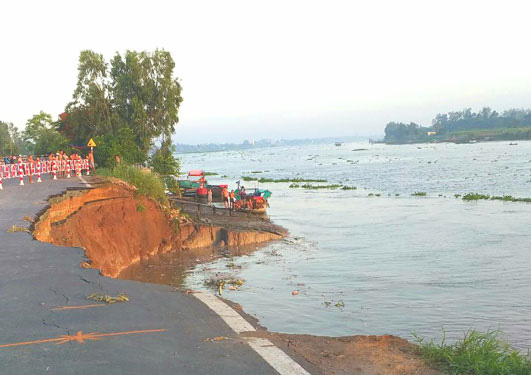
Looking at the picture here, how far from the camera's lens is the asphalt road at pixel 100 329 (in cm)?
561

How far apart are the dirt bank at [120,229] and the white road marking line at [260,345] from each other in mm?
6611

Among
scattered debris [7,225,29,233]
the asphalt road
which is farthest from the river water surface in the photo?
scattered debris [7,225,29,233]

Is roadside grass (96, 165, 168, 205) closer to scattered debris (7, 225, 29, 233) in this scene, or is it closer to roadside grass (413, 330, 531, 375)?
scattered debris (7, 225, 29, 233)

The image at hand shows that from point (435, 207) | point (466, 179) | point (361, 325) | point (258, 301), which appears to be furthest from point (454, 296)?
point (466, 179)

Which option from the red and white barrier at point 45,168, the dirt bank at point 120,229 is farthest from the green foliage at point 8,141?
the dirt bank at point 120,229

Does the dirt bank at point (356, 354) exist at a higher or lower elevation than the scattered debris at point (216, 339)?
lower

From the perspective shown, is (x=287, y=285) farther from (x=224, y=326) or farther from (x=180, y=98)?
(x=180, y=98)

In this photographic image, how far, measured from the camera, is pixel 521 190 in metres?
50.2

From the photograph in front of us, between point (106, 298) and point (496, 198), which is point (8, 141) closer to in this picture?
point (496, 198)

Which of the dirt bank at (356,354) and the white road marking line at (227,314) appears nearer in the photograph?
the dirt bank at (356,354)

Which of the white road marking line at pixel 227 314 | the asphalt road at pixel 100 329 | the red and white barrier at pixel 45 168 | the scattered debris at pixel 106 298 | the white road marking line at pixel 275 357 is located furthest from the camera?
the red and white barrier at pixel 45 168

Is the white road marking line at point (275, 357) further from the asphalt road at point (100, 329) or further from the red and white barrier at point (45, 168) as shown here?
the red and white barrier at point (45, 168)

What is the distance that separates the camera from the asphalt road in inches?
221

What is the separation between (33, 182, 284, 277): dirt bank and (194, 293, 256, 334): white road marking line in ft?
19.6
